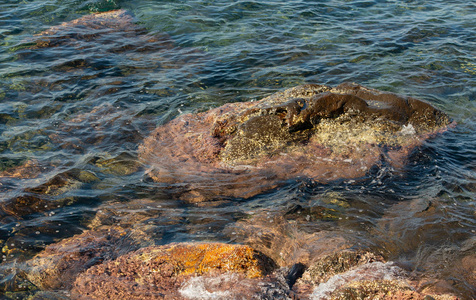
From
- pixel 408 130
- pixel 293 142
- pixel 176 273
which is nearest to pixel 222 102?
pixel 293 142

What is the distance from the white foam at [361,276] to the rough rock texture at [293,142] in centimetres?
190

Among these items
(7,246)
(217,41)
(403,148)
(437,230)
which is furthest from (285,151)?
(217,41)

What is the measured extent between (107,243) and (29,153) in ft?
10.6

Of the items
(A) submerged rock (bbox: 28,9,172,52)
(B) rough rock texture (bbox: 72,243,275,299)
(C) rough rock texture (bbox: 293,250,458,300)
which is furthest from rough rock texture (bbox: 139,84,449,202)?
(A) submerged rock (bbox: 28,9,172,52)

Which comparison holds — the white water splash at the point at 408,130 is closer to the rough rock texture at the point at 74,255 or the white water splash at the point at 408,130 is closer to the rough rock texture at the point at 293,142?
the rough rock texture at the point at 293,142

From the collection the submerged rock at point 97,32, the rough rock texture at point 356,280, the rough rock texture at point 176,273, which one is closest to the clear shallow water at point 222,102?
the submerged rock at point 97,32

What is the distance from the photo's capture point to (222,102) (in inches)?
346

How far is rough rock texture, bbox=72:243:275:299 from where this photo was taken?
401cm

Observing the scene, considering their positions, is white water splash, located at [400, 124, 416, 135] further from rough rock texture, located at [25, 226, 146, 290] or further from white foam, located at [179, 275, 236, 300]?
rough rock texture, located at [25, 226, 146, 290]

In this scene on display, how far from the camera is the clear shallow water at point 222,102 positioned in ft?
17.0

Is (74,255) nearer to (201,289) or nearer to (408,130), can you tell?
(201,289)

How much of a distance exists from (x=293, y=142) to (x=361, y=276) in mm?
2883

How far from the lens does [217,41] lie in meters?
11.7

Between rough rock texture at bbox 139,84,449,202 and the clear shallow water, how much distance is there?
0.84 feet
